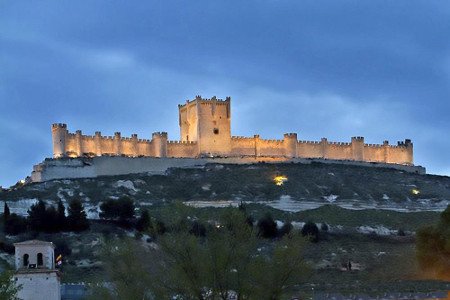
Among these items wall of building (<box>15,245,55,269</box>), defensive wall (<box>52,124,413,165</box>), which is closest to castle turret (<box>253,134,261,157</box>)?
defensive wall (<box>52,124,413,165</box>)

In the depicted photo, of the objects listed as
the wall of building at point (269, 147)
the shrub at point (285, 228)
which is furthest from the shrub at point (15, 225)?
the wall of building at point (269, 147)

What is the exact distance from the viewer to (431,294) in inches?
1497

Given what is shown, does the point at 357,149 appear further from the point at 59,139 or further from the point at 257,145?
the point at 59,139

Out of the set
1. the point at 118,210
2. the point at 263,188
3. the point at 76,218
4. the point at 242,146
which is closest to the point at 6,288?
the point at 76,218

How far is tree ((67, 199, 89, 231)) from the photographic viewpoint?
5784 centimetres

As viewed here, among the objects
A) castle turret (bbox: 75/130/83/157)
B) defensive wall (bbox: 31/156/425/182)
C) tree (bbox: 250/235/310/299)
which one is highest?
castle turret (bbox: 75/130/83/157)

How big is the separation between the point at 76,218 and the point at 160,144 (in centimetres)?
2681

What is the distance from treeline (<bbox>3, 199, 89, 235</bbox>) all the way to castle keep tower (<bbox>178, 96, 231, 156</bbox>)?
28.3m

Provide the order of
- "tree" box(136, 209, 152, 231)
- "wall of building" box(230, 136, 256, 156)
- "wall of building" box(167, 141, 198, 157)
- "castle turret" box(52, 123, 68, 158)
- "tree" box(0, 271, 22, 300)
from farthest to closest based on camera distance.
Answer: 1. "wall of building" box(230, 136, 256, 156)
2. "wall of building" box(167, 141, 198, 157)
3. "castle turret" box(52, 123, 68, 158)
4. "tree" box(136, 209, 152, 231)
5. "tree" box(0, 271, 22, 300)

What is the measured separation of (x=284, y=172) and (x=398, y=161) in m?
16.6

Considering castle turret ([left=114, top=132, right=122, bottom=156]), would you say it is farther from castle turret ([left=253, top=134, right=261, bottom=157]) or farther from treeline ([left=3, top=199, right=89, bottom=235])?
treeline ([left=3, top=199, right=89, bottom=235])

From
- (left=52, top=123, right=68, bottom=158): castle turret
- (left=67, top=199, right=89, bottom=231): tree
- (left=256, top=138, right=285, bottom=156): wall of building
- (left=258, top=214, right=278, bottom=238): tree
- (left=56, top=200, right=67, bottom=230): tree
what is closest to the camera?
(left=56, top=200, right=67, bottom=230): tree

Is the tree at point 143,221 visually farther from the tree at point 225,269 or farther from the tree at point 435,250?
the tree at point 225,269

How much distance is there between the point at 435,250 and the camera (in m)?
47.9
